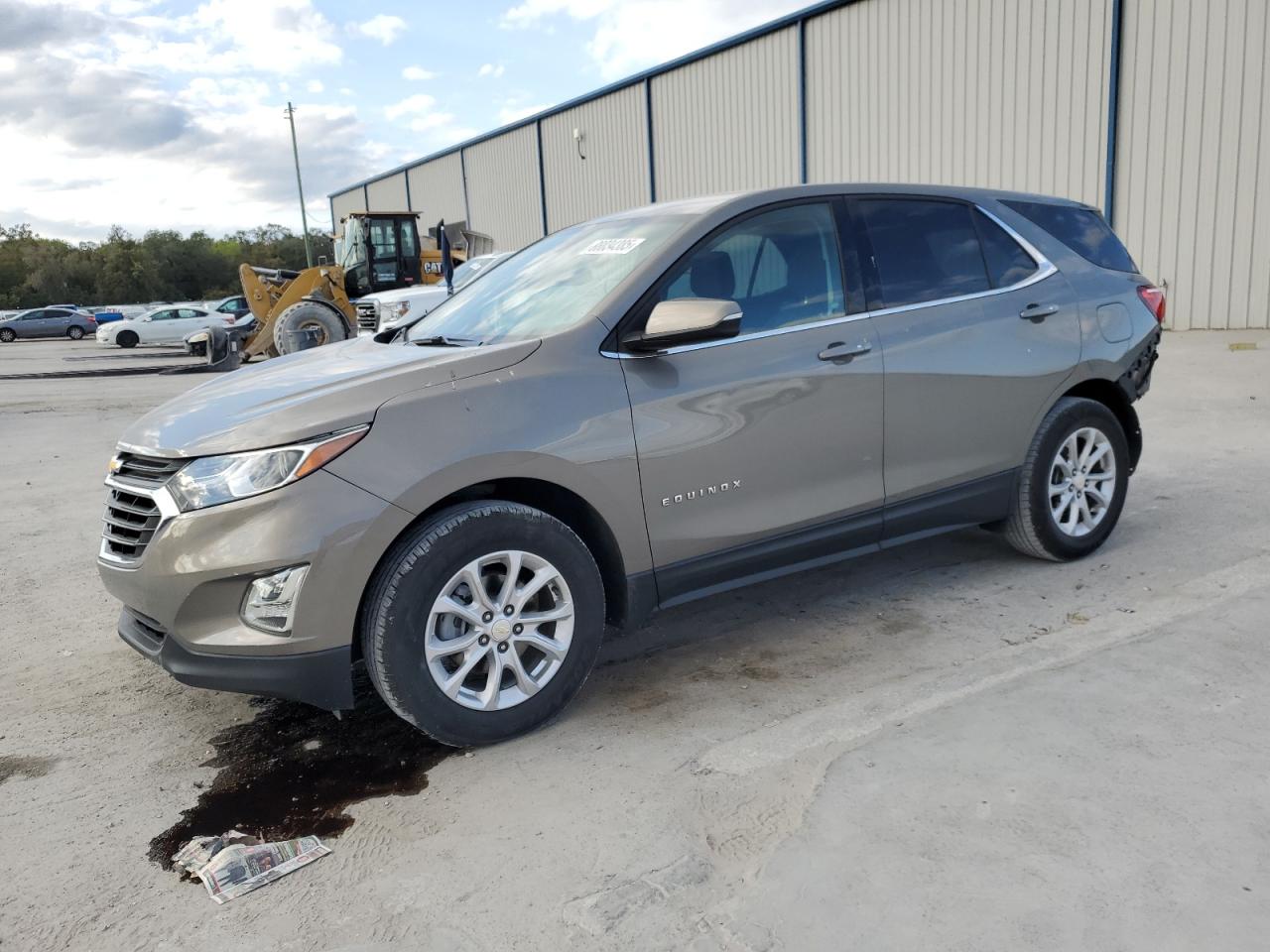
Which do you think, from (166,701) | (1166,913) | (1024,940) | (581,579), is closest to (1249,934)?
(1166,913)

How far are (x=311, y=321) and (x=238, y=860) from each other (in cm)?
1534

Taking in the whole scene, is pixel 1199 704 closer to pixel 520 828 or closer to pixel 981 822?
pixel 981 822

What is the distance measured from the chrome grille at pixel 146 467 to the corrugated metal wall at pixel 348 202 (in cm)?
4942

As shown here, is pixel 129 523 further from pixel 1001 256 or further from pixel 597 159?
pixel 597 159

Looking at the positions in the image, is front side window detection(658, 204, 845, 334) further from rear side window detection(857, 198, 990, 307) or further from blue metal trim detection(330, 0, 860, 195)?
blue metal trim detection(330, 0, 860, 195)

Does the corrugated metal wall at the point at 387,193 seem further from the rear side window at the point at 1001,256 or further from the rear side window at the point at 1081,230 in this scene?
the rear side window at the point at 1001,256

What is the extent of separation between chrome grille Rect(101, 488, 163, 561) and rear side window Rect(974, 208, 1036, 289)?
355cm

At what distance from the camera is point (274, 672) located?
9.78ft

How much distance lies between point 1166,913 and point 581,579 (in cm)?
187

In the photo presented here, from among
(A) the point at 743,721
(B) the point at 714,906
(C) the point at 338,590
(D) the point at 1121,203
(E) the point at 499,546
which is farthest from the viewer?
(D) the point at 1121,203

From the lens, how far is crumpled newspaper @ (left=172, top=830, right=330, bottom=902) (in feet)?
8.48

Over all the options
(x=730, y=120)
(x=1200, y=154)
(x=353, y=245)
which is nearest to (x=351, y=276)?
(x=353, y=245)

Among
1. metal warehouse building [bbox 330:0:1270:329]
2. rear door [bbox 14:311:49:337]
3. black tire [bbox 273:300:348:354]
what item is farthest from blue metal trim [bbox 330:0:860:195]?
rear door [bbox 14:311:49:337]

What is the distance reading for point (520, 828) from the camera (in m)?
2.79
